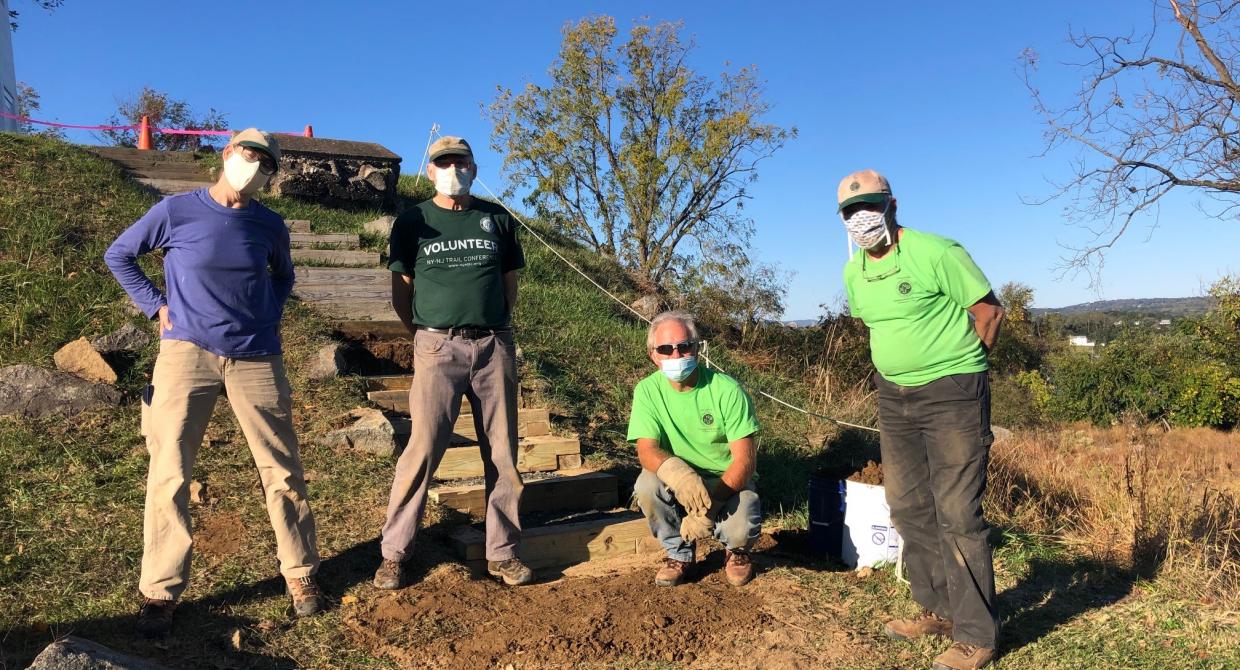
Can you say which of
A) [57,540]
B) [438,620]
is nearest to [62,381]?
[57,540]

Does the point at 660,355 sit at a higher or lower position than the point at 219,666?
higher

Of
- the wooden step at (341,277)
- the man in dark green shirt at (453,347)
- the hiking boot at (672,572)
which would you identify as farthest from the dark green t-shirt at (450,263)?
the wooden step at (341,277)

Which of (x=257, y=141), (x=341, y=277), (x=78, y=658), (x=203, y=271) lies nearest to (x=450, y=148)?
(x=257, y=141)

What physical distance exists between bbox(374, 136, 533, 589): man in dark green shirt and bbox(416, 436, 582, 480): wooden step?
4.34 feet

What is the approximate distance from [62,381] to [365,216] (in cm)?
695

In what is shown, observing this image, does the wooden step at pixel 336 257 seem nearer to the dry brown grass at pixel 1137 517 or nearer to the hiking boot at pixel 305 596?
the hiking boot at pixel 305 596

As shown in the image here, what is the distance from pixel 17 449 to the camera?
4742 mm

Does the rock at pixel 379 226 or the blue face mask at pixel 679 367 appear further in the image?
the rock at pixel 379 226

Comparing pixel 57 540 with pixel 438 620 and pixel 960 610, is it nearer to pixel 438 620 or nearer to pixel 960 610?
pixel 438 620

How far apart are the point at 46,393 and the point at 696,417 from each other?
396cm

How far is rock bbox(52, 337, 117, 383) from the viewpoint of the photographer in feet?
18.3

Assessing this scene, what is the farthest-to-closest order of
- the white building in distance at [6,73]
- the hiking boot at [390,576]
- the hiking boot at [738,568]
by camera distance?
the white building in distance at [6,73] → the hiking boot at [738,568] → the hiking boot at [390,576]

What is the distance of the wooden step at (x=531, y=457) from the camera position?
17.8 ft

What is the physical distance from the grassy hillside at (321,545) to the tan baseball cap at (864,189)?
1.83m
